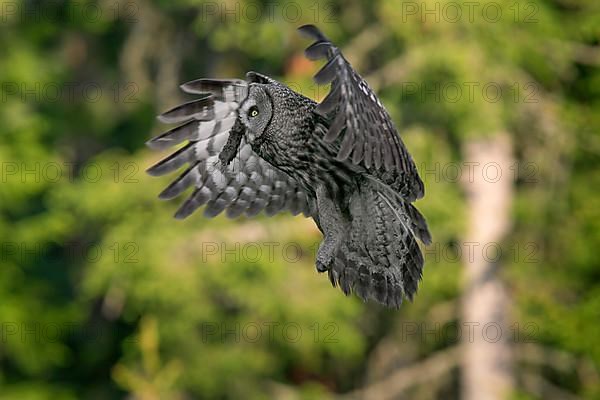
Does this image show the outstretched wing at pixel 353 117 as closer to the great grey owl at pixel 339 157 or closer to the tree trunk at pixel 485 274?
the great grey owl at pixel 339 157

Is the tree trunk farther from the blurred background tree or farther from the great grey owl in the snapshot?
the great grey owl

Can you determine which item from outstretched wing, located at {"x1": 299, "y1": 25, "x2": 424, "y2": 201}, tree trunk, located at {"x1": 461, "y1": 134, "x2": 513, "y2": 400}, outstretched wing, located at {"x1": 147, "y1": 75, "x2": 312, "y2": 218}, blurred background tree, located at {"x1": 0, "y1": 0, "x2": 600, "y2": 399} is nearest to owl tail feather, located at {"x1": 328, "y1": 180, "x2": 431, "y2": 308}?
outstretched wing, located at {"x1": 299, "y1": 25, "x2": 424, "y2": 201}

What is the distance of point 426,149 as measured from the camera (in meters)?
12.0

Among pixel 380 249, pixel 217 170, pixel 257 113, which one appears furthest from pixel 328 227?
pixel 217 170

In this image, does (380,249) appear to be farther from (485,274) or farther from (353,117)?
(485,274)

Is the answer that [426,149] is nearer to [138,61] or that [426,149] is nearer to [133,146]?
[138,61]

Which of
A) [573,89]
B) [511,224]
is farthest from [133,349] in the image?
[573,89]

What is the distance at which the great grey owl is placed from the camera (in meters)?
4.04

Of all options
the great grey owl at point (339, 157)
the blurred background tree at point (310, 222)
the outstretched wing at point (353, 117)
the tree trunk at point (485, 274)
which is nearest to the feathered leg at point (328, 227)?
the great grey owl at point (339, 157)

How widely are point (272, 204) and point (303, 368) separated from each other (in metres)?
10.1

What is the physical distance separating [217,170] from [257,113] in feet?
3.02

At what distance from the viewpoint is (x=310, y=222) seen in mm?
12297

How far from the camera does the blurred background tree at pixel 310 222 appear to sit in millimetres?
12117

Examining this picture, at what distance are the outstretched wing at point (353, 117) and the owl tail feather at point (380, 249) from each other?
0.27m
